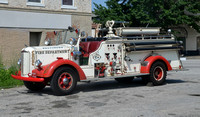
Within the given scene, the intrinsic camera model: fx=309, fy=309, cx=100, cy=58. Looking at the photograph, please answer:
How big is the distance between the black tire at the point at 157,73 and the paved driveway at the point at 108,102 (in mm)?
355

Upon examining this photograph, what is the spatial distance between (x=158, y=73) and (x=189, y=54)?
27.6 meters

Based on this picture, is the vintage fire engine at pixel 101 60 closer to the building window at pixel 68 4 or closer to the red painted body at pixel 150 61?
the red painted body at pixel 150 61

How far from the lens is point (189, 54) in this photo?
37.7m

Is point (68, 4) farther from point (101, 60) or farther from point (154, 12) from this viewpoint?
point (154, 12)

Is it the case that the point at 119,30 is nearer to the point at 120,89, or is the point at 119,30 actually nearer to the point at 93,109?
the point at 120,89

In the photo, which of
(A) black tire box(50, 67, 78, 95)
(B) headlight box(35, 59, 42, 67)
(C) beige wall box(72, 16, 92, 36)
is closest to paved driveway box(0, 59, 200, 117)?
(A) black tire box(50, 67, 78, 95)

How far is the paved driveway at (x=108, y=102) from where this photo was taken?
7.05m

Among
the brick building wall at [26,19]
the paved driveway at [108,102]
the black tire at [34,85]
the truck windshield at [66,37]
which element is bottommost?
the paved driveway at [108,102]

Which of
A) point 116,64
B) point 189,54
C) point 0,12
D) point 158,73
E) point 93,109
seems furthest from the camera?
point 189,54

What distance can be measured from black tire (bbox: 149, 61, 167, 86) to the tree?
65.9 ft

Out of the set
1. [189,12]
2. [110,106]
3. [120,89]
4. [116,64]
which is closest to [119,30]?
[116,64]

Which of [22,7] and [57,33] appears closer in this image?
[57,33]

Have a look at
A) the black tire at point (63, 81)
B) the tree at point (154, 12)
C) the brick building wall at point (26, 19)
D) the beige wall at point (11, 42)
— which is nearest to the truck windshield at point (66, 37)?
the black tire at point (63, 81)

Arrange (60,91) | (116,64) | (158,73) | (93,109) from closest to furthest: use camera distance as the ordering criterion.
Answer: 1. (93,109)
2. (60,91)
3. (116,64)
4. (158,73)
